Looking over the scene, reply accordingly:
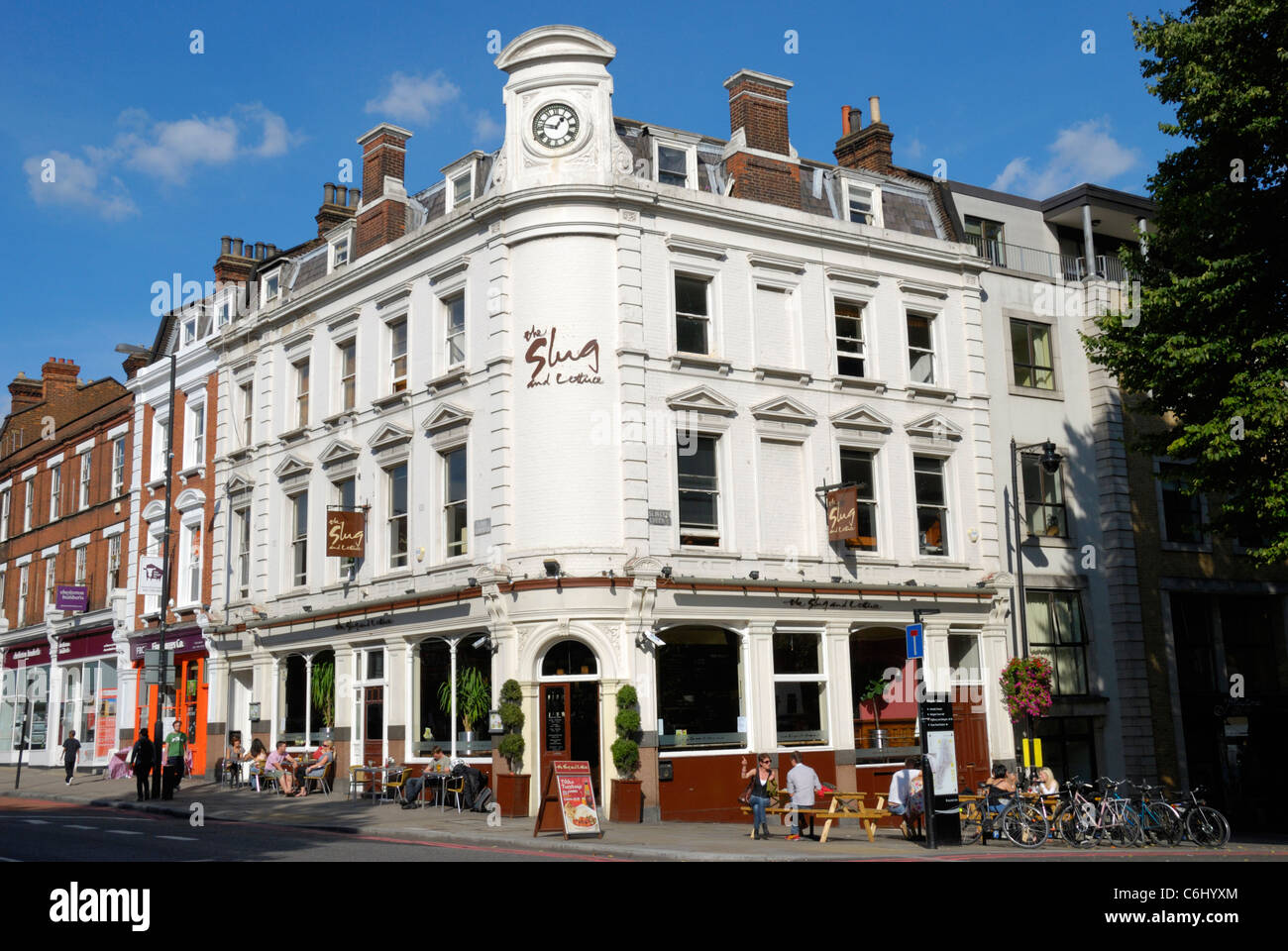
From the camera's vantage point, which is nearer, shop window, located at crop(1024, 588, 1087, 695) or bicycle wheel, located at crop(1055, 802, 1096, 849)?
bicycle wheel, located at crop(1055, 802, 1096, 849)

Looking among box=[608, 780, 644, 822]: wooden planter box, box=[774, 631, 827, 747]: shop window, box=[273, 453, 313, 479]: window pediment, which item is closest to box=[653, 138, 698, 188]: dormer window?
box=[774, 631, 827, 747]: shop window

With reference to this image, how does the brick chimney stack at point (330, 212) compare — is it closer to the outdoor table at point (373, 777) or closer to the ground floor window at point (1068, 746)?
the outdoor table at point (373, 777)

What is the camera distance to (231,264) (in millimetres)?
39000

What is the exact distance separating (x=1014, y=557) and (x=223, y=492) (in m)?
22.6

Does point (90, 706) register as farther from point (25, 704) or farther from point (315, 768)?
point (315, 768)

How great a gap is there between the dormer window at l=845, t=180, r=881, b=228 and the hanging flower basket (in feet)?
37.9

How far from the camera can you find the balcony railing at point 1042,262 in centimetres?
3288

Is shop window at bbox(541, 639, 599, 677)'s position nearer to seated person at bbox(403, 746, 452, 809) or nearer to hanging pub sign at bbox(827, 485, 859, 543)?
seated person at bbox(403, 746, 452, 809)

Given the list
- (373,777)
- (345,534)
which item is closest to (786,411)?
(345,534)

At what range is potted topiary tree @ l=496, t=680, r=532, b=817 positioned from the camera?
23703 millimetres

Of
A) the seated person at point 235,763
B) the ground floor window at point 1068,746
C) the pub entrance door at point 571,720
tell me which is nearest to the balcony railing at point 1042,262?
the ground floor window at point 1068,746

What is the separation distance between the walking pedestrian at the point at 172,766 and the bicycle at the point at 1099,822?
20.3m

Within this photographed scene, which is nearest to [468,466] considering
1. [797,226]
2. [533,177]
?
[533,177]

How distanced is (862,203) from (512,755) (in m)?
16.7
